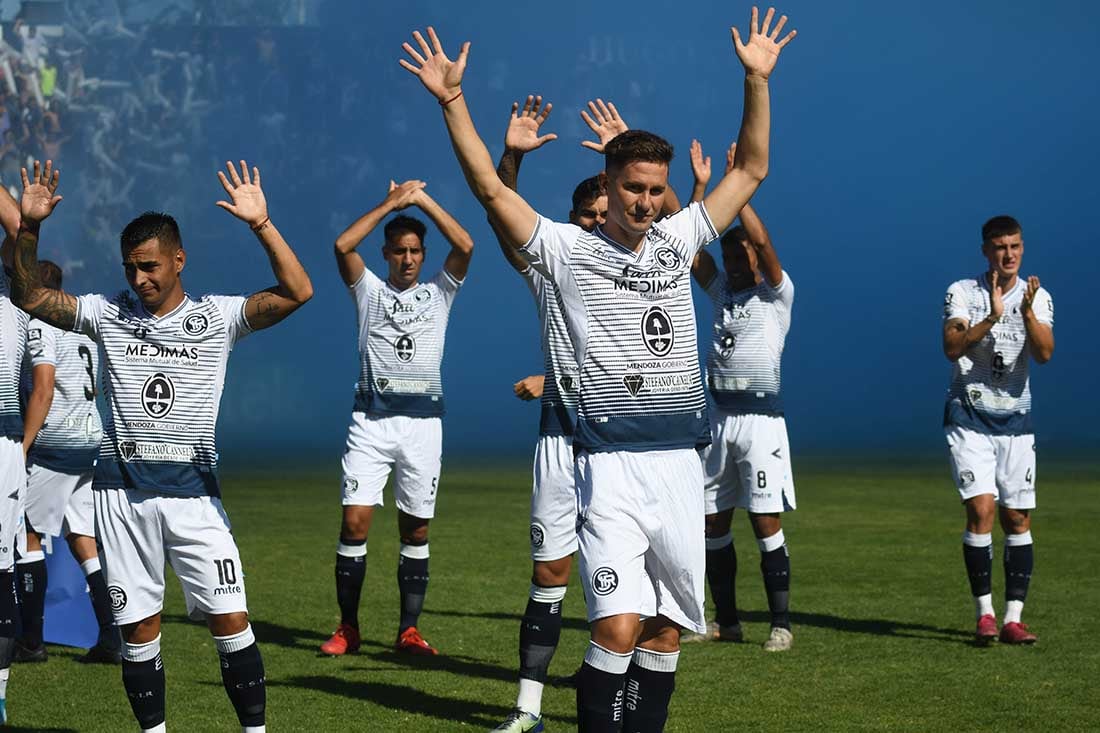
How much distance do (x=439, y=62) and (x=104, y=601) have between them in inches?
223

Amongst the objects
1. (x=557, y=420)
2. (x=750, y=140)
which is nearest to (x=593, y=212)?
(x=557, y=420)

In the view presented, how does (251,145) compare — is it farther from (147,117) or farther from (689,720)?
(689,720)

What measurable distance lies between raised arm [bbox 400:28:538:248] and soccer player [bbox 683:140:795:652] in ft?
14.8

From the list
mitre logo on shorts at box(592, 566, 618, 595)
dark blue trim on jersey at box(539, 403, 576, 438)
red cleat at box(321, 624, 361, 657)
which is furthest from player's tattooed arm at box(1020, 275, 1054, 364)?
mitre logo on shorts at box(592, 566, 618, 595)

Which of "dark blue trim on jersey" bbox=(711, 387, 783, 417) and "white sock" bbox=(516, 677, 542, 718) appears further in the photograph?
"dark blue trim on jersey" bbox=(711, 387, 783, 417)

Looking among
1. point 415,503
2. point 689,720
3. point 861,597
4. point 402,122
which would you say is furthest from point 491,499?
point 402,122

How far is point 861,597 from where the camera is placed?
40.5 ft

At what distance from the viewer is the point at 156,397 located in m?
6.36

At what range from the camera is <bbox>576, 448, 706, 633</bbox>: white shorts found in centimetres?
565

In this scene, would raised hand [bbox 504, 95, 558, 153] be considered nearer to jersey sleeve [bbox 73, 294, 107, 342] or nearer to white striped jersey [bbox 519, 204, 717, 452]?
white striped jersey [bbox 519, 204, 717, 452]

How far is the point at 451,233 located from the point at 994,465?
406 centimetres

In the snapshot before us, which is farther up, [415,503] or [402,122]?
[402,122]

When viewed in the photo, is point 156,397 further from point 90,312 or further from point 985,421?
point 985,421

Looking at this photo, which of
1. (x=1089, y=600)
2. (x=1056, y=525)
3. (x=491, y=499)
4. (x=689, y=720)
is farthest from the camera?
(x=491, y=499)
